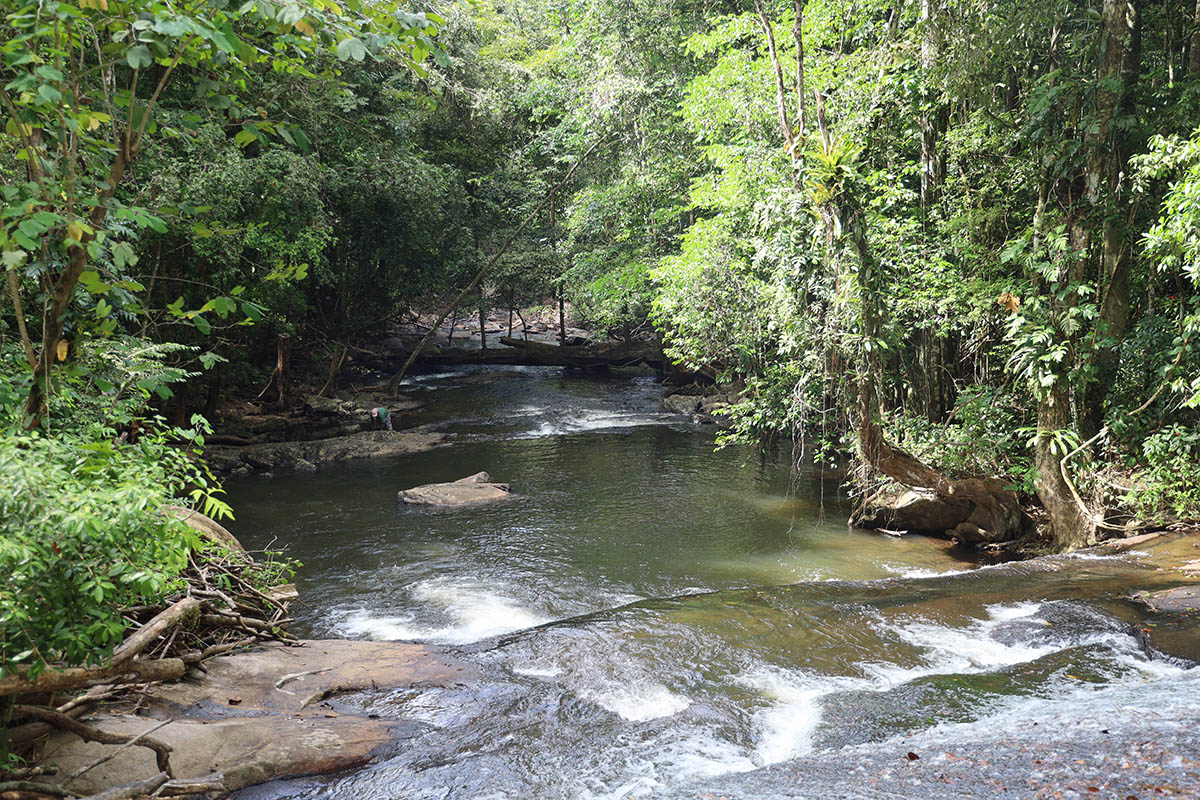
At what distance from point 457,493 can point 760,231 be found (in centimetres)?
689

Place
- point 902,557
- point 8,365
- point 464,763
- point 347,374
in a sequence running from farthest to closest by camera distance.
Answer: point 347,374 → point 902,557 → point 8,365 → point 464,763

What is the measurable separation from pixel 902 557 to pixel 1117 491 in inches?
103

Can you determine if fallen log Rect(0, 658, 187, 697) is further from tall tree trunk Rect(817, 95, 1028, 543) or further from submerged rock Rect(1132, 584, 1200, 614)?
submerged rock Rect(1132, 584, 1200, 614)

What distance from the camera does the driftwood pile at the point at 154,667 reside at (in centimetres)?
348

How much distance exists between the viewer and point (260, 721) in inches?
185

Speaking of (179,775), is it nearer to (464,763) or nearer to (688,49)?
(464,763)

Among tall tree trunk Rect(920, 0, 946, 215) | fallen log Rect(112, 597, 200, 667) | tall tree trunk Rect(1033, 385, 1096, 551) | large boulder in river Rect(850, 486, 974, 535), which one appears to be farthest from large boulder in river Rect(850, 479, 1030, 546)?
fallen log Rect(112, 597, 200, 667)

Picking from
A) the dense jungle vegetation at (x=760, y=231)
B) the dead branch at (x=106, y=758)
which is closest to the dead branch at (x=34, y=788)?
the dead branch at (x=106, y=758)

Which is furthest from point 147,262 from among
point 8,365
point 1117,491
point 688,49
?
A: point 1117,491

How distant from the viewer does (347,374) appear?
82.6 ft

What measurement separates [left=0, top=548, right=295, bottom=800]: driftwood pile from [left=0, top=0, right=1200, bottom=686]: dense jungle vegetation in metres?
0.58

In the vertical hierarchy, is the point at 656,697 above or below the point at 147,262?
below

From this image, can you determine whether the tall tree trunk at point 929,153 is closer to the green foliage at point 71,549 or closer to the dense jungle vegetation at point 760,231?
the dense jungle vegetation at point 760,231

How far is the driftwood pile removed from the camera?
3.48 m
